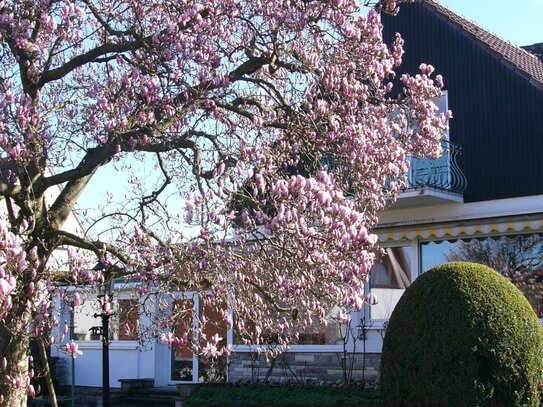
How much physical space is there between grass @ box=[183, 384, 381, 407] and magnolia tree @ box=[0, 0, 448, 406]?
3.01m

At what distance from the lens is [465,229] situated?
15336 millimetres

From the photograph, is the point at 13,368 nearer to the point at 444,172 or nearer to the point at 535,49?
the point at 444,172

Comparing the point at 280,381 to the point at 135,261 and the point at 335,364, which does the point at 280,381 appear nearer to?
the point at 335,364

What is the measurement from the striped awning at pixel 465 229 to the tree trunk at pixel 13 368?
873 centimetres

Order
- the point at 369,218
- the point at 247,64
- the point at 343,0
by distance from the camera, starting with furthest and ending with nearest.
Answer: the point at 369,218, the point at 247,64, the point at 343,0

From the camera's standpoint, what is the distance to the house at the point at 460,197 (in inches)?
616

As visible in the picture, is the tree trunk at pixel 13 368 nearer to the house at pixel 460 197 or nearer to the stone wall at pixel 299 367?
the house at pixel 460 197

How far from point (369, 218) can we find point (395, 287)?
21.2 feet

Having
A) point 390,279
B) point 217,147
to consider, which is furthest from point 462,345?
point 390,279

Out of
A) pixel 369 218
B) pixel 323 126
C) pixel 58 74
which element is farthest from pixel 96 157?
pixel 369 218

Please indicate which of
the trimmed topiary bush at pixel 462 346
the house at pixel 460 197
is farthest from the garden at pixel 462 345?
the house at pixel 460 197

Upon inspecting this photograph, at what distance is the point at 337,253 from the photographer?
8570 mm

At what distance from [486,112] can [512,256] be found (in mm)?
2908

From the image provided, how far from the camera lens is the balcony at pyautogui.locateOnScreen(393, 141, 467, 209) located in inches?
634
